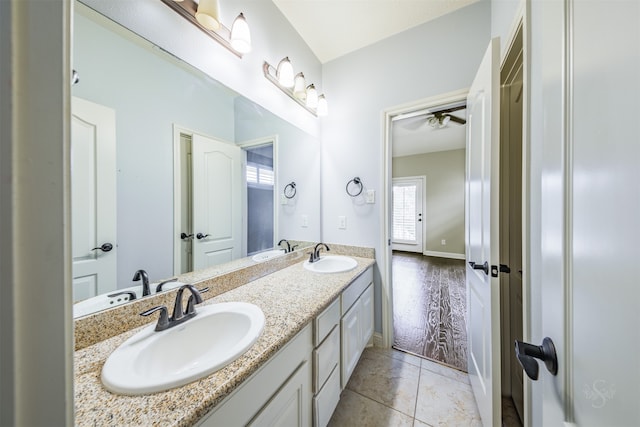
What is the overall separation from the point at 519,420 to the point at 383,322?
90 centimetres

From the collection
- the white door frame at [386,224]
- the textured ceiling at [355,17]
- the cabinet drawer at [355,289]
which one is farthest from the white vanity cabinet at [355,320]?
the textured ceiling at [355,17]

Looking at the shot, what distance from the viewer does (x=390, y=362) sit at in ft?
5.62

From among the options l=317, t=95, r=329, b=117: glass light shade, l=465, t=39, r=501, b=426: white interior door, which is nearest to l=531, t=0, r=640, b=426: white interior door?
l=465, t=39, r=501, b=426: white interior door

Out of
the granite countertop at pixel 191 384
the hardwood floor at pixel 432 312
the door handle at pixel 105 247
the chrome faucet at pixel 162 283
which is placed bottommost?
the hardwood floor at pixel 432 312

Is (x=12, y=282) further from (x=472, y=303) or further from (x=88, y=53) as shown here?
(x=472, y=303)

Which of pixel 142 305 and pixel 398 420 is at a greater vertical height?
pixel 142 305

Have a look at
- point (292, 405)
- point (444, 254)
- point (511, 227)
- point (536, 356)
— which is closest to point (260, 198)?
point (292, 405)

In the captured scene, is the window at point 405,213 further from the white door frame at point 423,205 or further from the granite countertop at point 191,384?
the granite countertop at point 191,384

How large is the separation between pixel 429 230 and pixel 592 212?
537 cm

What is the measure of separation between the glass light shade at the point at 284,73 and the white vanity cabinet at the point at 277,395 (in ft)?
5.11

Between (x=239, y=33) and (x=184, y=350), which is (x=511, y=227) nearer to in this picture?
(x=184, y=350)

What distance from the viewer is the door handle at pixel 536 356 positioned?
469mm

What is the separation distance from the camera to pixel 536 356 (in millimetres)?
498

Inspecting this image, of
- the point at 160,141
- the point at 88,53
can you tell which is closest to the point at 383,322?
the point at 160,141
